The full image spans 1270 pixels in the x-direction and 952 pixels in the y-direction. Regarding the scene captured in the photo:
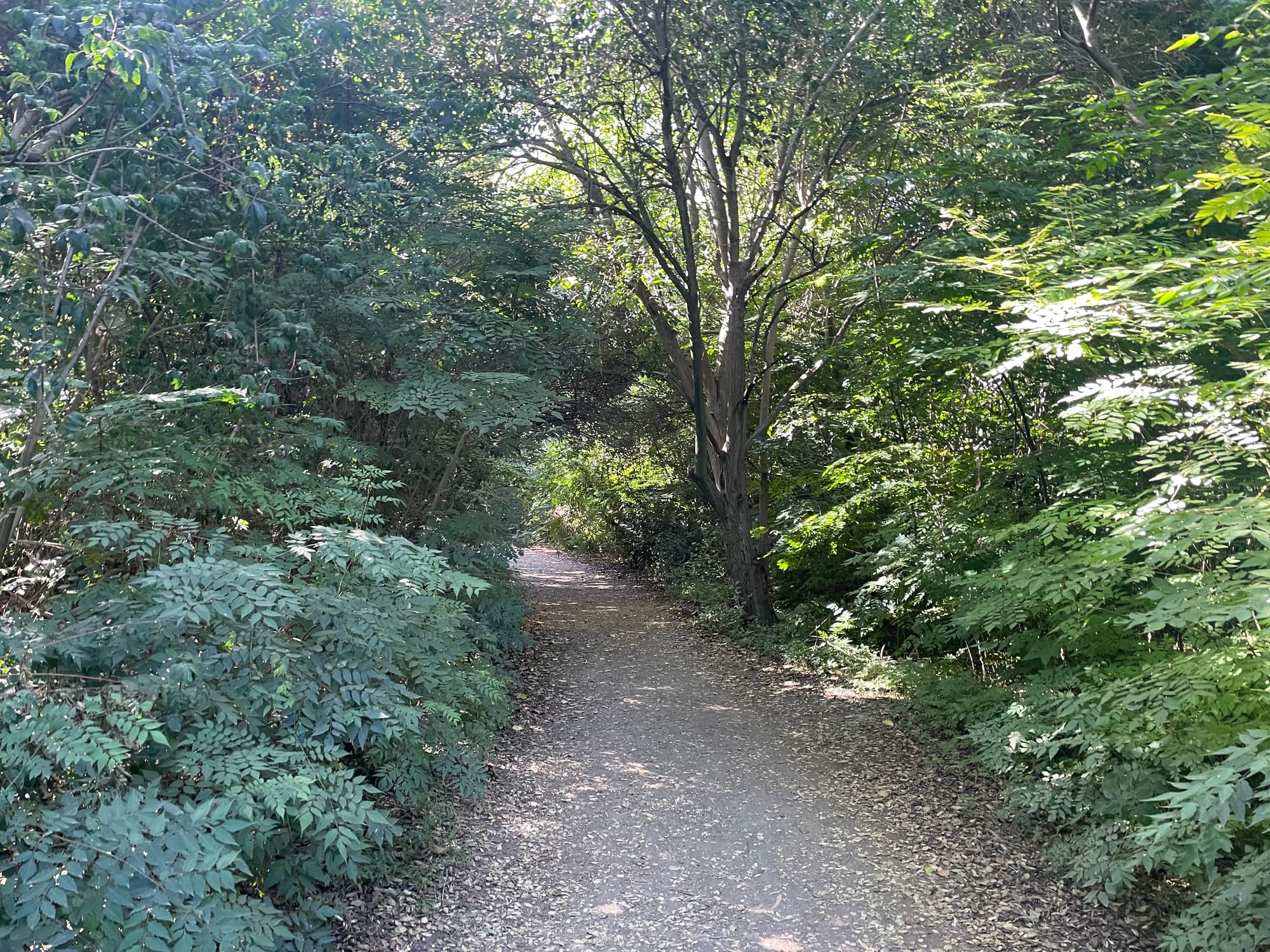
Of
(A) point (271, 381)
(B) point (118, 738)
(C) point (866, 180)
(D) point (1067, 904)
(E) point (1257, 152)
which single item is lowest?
(D) point (1067, 904)

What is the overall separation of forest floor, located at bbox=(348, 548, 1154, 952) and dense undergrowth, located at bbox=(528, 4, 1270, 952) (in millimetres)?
432

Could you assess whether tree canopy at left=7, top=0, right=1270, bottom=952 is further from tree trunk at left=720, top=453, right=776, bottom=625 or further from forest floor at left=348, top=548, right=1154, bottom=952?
tree trunk at left=720, top=453, right=776, bottom=625

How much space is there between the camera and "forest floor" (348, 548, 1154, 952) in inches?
161

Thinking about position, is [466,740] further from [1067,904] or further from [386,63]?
[386,63]

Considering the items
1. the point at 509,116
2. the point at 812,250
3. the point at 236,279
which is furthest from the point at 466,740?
the point at 812,250

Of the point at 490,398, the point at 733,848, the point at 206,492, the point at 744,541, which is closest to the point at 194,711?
the point at 206,492

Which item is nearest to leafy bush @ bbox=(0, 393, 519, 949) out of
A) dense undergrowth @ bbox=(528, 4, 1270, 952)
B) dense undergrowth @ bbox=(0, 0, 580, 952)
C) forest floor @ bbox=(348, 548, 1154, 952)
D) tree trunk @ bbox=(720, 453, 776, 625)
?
dense undergrowth @ bbox=(0, 0, 580, 952)

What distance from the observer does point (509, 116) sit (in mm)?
8852

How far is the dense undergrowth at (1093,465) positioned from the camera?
3.47 m

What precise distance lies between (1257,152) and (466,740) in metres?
5.91

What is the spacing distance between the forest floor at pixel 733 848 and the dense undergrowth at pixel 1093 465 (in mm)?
432

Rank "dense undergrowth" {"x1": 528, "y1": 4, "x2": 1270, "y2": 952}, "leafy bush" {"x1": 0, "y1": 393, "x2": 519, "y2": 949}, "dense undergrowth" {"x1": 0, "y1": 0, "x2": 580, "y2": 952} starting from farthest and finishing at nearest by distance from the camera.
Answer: "dense undergrowth" {"x1": 528, "y1": 4, "x2": 1270, "y2": 952} → "dense undergrowth" {"x1": 0, "y1": 0, "x2": 580, "y2": 952} → "leafy bush" {"x1": 0, "y1": 393, "x2": 519, "y2": 949}

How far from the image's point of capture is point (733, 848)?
196 inches

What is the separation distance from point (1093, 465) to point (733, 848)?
3.27 metres
